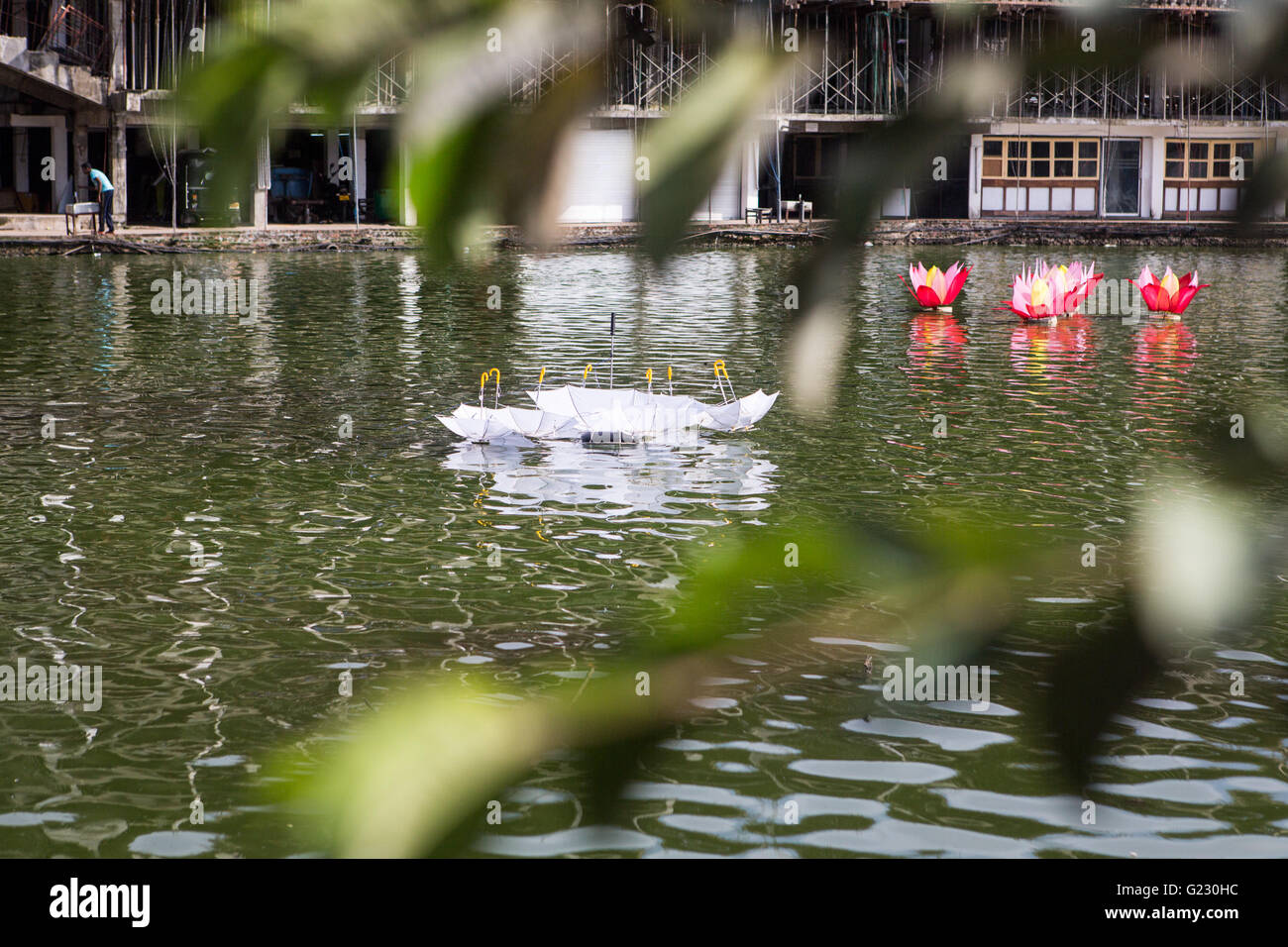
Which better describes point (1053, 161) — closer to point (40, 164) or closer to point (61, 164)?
point (61, 164)

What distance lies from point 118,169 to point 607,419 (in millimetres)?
23943

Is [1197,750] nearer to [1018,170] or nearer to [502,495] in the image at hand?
[502,495]

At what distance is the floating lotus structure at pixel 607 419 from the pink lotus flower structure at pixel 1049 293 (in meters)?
8.91

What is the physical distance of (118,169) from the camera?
32.3 metres

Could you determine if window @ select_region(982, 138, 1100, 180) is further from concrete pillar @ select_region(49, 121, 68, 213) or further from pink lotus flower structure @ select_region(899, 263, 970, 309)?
concrete pillar @ select_region(49, 121, 68, 213)

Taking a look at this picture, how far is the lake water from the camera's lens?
77cm

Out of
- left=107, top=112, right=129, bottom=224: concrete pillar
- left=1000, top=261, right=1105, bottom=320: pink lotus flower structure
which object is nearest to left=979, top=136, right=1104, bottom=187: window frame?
left=1000, top=261, right=1105, bottom=320: pink lotus flower structure

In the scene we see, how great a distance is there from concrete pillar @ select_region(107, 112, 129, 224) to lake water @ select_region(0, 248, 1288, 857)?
13.6 meters

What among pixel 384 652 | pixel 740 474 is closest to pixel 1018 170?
pixel 740 474

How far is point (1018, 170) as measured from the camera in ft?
127

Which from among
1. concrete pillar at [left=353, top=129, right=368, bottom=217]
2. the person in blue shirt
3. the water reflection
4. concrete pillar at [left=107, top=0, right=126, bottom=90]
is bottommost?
the water reflection

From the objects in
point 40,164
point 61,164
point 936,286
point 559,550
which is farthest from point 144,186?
point 559,550
